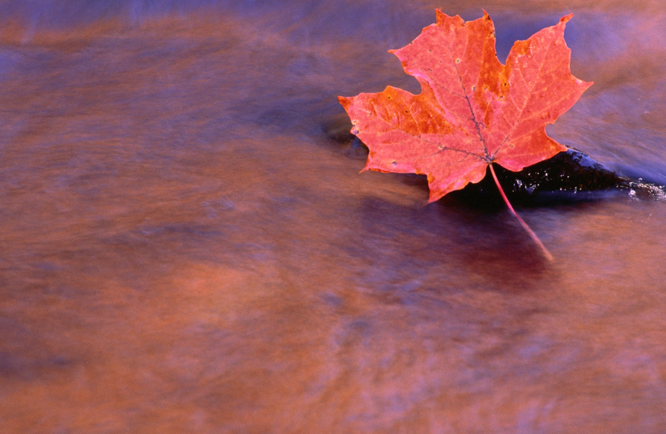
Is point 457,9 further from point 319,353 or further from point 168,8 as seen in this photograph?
point 319,353

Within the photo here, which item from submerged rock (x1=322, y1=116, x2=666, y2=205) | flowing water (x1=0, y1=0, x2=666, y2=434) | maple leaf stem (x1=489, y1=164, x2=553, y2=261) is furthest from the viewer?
submerged rock (x1=322, y1=116, x2=666, y2=205)

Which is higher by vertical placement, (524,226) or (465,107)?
(465,107)

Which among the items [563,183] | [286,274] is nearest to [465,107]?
[563,183]

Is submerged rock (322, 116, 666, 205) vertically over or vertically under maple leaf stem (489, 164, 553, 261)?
over

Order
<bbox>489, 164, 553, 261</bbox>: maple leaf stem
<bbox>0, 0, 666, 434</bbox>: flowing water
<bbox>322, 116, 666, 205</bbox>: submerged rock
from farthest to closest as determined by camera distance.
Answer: <bbox>322, 116, 666, 205</bbox>: submerged rock < <bbox>489, 164, 553, 261</bbox>: maple leaf stem < <bbox>0, 0, 666, 434</bbox>: flowing water

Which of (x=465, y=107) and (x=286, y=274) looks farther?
(x=465, y=107)

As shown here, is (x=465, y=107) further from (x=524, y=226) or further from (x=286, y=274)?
(x=286, y=274)
